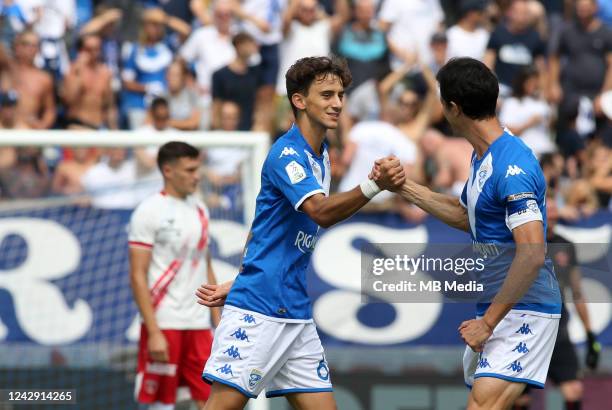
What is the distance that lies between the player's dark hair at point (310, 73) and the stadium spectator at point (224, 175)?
3.62 meters

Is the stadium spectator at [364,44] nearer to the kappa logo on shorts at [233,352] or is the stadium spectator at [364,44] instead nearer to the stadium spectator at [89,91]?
the stadium spectator at [89,91]

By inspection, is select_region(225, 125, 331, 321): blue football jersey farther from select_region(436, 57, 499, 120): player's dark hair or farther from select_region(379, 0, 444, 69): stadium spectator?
select_region(379, 0, 444, 69): stadium spectator

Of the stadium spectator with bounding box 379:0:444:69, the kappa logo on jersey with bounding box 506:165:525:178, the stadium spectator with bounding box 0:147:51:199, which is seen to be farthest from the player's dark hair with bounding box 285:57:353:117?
the stadium spectator with bounding box 379:0:444:69

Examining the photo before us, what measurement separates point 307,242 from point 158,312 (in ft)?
8.99

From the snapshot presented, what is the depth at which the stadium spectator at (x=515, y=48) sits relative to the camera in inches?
544

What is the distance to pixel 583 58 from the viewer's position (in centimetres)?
1412

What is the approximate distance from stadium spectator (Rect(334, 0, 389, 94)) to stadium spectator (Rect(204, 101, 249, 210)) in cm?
342

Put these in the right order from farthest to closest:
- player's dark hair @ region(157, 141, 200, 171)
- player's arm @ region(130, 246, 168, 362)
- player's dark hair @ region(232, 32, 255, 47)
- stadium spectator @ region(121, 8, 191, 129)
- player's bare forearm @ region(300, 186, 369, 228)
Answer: stadium spectator @ region(121, 8, 191, 129), player's dark hair @ region(232, 32, 255, 47), player's dark hair @ region(157, 141, 200, 171), player's arm @ region(130, 246, 168, 362), player's bare forearm @ region(300, 186, 369, 228)

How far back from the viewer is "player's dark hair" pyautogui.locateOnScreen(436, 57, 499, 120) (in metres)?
6.10

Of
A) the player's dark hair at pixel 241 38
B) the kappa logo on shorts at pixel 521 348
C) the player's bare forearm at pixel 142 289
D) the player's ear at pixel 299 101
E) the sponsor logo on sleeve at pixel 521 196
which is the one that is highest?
the player's dark hair at pixel 241 38

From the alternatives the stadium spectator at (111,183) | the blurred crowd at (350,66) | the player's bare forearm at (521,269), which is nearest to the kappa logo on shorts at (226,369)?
the player's bare forearm at (521,269)

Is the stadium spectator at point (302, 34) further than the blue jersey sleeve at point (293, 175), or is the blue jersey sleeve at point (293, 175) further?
the stadium spectator at point (302, 34)

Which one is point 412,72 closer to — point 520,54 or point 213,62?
point 520,54

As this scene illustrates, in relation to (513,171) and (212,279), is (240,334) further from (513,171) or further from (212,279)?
(212,279)
